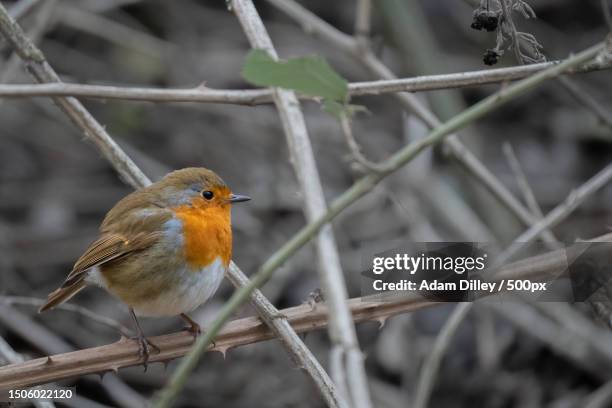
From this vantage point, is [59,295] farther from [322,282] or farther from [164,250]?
[322,282]

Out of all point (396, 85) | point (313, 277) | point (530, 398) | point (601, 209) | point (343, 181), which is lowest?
point (396, 85)

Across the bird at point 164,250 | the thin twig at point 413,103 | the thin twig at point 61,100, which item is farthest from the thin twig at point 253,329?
the thin twig at point 413,103

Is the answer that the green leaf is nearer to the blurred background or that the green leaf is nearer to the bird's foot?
the bird's foot

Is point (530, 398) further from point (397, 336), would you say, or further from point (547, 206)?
point (547, 206)

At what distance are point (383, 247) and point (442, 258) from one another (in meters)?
Result: 2.37

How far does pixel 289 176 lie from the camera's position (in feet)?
20.1

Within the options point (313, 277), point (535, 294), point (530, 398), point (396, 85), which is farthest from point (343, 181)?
point (396, 85)

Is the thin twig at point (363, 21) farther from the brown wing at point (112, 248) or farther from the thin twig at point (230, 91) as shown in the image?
the thin twig at point (230, 91)

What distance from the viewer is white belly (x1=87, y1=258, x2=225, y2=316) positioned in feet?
10.2

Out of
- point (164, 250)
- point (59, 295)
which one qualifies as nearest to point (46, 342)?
point (59, 295)

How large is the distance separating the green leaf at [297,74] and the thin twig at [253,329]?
909 millimetres

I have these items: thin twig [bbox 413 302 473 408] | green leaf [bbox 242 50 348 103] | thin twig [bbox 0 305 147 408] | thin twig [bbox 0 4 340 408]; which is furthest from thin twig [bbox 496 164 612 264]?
thin twig [bbox 0 305 147 408]

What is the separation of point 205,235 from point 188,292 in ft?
0.72

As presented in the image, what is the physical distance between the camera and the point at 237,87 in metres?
6.59
